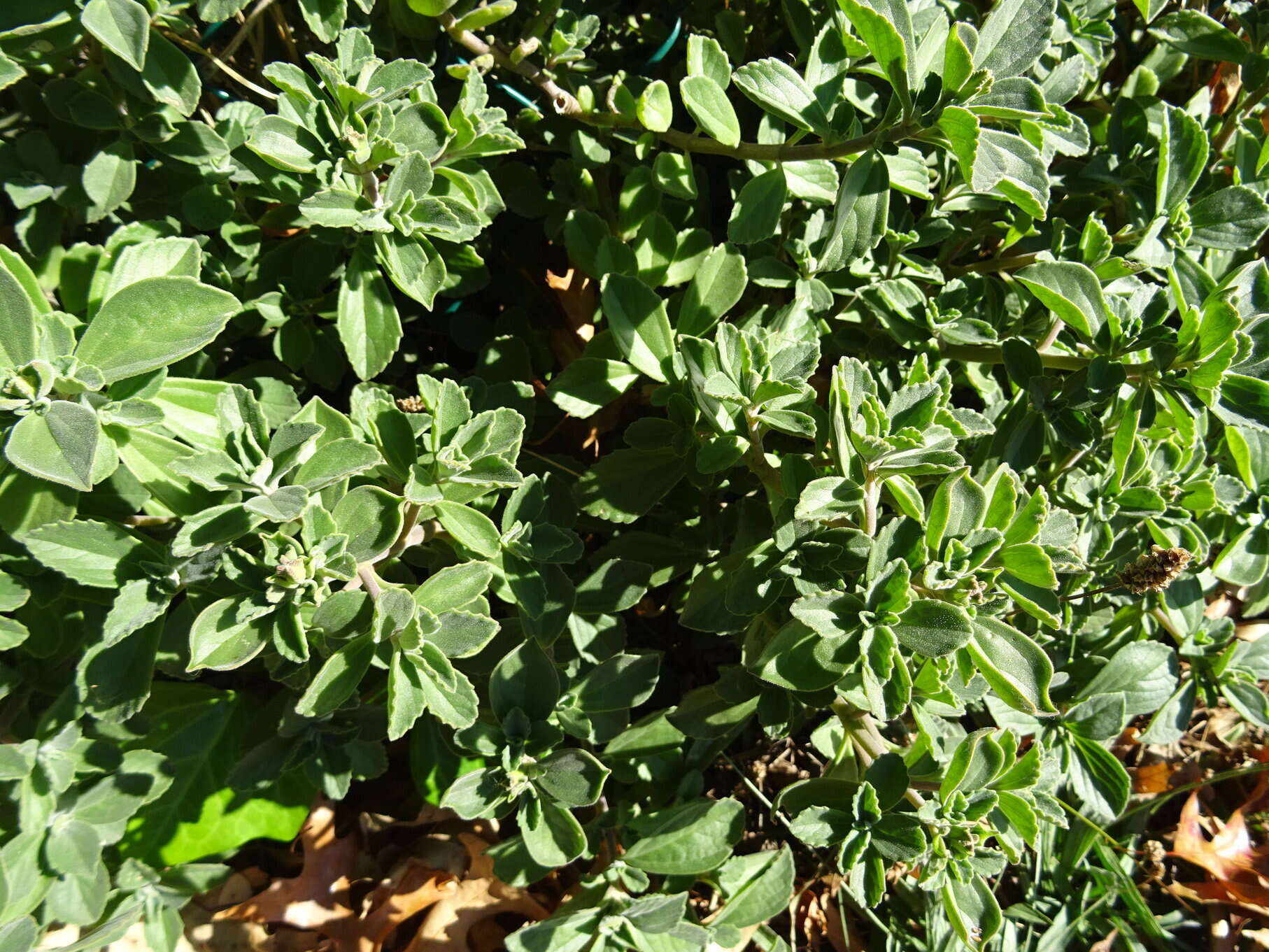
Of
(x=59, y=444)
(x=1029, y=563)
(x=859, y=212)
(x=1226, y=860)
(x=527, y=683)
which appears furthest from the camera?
(x=1226, y=860)

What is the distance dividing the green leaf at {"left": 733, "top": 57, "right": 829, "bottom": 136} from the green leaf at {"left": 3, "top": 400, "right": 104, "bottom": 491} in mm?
1048

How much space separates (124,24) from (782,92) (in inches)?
40.8

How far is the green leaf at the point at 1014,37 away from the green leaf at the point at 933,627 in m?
0.82

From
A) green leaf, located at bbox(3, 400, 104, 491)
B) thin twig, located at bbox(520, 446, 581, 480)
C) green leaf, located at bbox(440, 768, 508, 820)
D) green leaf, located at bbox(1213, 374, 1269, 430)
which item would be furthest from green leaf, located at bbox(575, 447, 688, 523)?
green leaf, located at bbox(1213, 374, 1269, 430)

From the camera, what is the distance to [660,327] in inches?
67.4

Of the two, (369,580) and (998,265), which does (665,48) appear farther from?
(369,580)

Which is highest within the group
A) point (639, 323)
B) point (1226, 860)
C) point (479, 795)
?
point (639, 323)

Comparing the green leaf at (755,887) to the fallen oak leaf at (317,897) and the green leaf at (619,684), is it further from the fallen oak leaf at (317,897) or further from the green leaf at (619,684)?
the fallen oak leaf at (317,897)

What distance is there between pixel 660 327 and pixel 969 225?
2.69ft

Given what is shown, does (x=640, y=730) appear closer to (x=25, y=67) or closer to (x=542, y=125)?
(x=542, y=125)

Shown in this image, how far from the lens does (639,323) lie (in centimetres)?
169

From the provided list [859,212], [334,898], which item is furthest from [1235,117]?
[334,898]

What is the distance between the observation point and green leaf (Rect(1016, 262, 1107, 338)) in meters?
1.56

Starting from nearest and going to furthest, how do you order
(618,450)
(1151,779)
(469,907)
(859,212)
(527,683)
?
1. (859,212)
2. (527,683)
3. (618,450)
4. (469,907)
5. (1151,779)
